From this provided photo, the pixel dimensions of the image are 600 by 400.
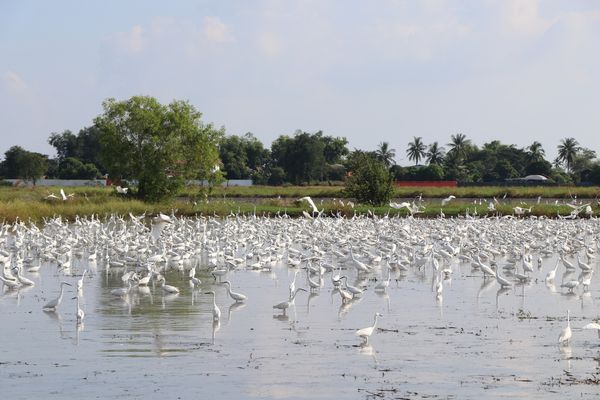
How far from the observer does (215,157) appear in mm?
61094

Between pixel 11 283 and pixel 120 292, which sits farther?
pixel 11 283

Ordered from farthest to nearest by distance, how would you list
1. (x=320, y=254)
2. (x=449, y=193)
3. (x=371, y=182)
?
(x=449, y=193) < (x=371, y=182) < (x=320, y=254)

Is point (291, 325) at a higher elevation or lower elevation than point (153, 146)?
lower

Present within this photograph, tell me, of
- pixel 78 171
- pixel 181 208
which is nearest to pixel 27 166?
pixel 78 171

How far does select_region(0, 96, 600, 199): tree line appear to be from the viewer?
59.8 m

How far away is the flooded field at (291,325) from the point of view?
1395 cm

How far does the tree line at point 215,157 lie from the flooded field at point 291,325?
24.8m

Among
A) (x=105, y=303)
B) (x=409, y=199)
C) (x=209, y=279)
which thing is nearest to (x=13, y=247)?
(x=209, y=279)

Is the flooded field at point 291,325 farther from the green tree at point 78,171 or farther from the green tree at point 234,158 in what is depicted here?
the green tree at point 234,158

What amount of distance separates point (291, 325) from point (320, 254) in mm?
12231

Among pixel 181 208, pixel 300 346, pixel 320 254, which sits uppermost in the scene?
pixel 181 208

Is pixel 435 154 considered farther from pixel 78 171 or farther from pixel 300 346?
pixel 300 346

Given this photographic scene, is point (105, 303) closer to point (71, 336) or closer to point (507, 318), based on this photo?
point (71, 336)

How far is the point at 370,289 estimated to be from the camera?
2481 centimetres
